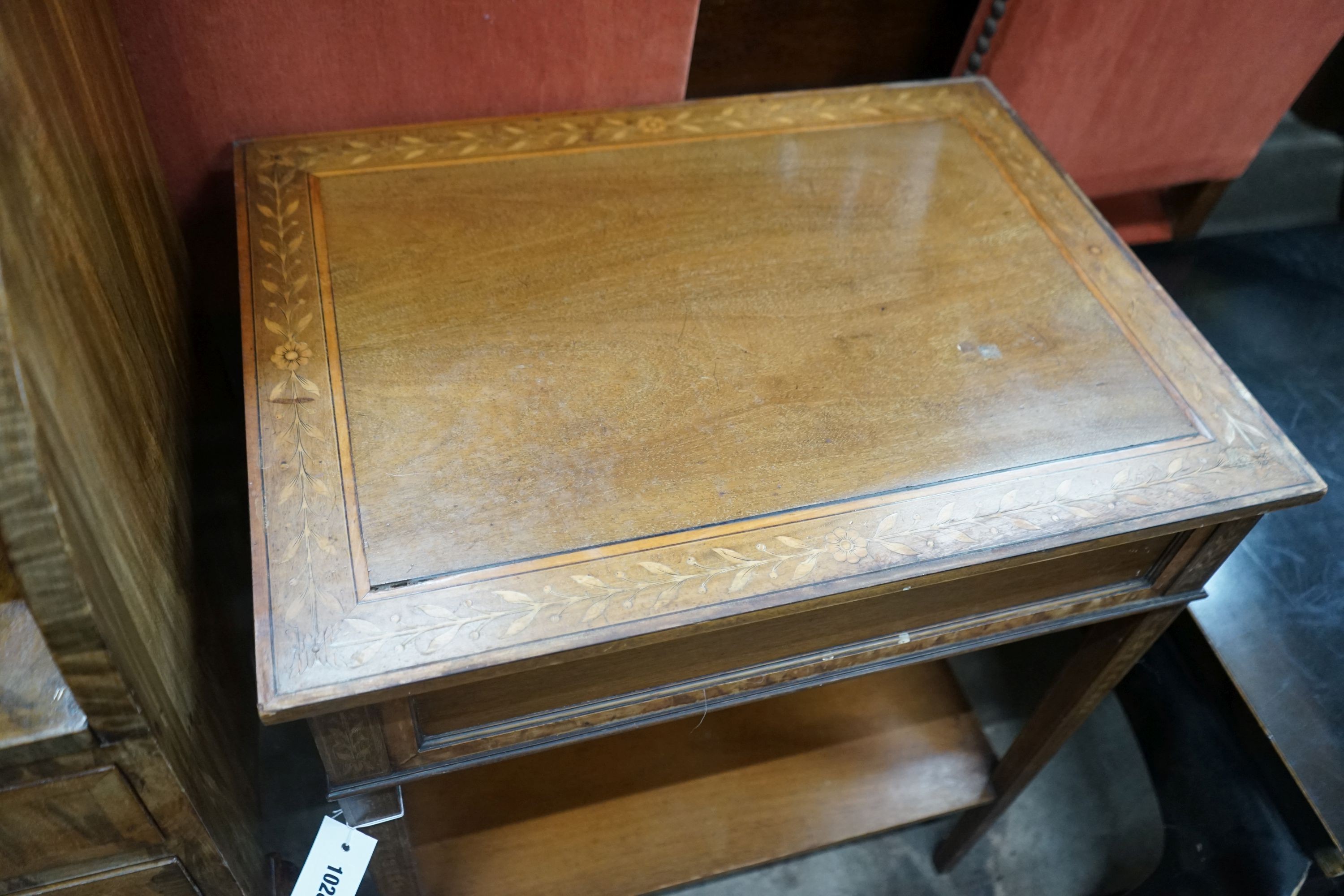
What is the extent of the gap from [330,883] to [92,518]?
382 mm

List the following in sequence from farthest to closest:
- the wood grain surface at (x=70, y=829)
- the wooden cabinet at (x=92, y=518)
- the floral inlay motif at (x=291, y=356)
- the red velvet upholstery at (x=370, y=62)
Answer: the red velvet upholstery at (x=370, y=62) < the floral inlay motif at (x=291, y=356) < the wood grain surface at (x=70, y=829) < the wooden cabinet at (x=92, y=518)

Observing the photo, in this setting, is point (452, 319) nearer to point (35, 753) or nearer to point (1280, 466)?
point (35, 753)

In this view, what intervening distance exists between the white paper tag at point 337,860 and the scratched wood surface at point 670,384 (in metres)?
0.24

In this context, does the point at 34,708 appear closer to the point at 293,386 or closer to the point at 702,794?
the point at 293,386

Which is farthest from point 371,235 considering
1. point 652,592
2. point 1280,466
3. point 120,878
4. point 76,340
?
point 1280,466

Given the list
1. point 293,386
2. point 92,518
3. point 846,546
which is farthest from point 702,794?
point 92,518

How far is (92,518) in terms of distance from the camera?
0.56 meters

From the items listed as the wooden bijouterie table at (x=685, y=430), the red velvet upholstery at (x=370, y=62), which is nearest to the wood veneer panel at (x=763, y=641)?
the wooden bijouterie table at (x=685, y=430)

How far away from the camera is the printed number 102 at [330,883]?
777mm

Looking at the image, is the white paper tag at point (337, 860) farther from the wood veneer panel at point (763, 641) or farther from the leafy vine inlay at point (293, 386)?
the leafy vine inlay at point (293, 386)

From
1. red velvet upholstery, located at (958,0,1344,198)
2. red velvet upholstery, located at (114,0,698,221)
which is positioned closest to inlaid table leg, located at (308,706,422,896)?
red velvet upholstery, located at (114,0,698,221)

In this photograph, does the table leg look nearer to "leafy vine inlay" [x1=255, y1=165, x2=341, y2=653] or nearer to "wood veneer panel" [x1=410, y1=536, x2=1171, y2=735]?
"wood veneer panel" [x1=410, y1=536, x2=1171, y2=735]

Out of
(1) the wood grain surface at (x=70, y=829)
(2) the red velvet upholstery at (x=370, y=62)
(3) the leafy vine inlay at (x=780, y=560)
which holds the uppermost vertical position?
(2) the red velvet upholstery at (x=370, y=62)

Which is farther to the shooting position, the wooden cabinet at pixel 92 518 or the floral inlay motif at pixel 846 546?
the floral inlay motif at pixel 846 546
